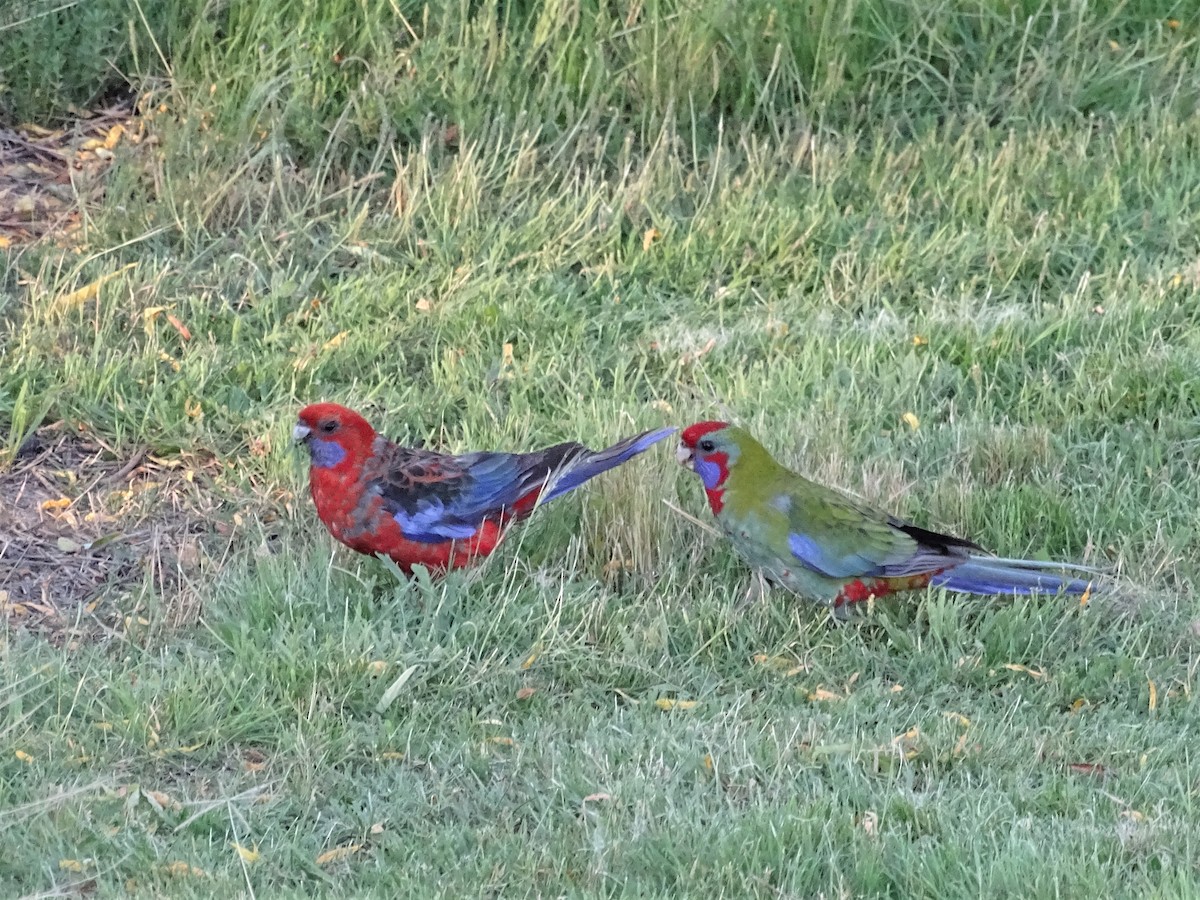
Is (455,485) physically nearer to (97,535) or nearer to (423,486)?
(423,486)

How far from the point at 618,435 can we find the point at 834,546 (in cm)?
93

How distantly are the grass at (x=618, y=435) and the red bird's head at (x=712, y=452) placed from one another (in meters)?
0.19

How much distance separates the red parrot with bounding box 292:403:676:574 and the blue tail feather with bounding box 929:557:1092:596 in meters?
0.87

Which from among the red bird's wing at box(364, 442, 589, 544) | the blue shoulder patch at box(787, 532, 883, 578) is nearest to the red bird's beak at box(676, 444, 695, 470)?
the red bird's wing at box(364, 442, 589, 544)

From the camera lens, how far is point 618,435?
4934mm

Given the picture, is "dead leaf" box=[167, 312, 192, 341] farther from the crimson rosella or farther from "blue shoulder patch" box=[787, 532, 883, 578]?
"blue shoulder patch" box=[787, 532, 883, 578]

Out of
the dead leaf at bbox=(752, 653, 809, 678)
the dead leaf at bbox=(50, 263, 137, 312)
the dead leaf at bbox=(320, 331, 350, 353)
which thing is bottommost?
the dead leaf at bbox=(320, 331, 350, 353)

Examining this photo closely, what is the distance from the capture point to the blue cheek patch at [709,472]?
447cm

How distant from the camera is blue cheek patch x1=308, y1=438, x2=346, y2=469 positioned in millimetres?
4344

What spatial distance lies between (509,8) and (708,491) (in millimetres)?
3099

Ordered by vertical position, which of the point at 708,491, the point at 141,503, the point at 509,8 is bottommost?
the point at 141,503

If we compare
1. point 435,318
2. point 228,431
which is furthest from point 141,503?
point 435,318

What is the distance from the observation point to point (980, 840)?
3.18 m

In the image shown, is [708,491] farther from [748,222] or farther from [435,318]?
[748,222]
